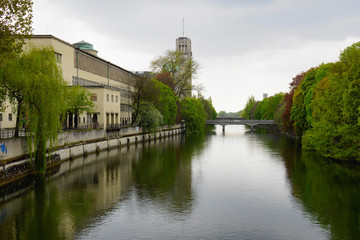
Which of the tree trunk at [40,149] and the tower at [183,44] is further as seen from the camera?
the tower at [183,44]

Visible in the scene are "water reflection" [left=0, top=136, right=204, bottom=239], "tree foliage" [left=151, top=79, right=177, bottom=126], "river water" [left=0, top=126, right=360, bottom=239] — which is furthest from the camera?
"tree foliage" [left=151, top=79, right=177, bottom=126]

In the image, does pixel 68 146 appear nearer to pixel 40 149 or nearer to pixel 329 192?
pixel 40 149

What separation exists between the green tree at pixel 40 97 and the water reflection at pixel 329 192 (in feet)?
72.1

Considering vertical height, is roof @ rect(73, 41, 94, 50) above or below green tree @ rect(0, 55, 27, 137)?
above

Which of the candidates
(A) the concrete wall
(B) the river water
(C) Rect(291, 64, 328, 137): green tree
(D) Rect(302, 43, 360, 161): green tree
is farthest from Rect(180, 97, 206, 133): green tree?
(B) the river water

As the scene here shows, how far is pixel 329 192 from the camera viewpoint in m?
28.8

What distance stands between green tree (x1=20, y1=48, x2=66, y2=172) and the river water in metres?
3.71

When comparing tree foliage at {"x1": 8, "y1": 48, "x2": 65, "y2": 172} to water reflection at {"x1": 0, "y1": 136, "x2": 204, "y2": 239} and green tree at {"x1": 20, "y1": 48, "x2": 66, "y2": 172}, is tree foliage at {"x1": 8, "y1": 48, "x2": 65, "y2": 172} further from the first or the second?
water reflection at {"x1": 0, "y1": 136, "x2": 204, "y2": 239}

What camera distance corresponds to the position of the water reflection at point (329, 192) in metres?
20.7

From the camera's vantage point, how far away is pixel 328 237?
18656 mm

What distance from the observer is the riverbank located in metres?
31.4

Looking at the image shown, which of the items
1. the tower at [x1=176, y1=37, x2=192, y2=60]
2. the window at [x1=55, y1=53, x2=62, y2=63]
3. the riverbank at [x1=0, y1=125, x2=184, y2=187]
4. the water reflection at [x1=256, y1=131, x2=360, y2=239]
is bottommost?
the water reflection at [x1=256, y1=131, x2=360, y2=239]

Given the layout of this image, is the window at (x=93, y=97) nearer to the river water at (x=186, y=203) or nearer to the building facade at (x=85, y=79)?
the building facade at (x=85, y=79)

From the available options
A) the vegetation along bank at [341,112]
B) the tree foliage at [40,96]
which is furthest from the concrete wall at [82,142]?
the vegetation along bank at [341,112]
